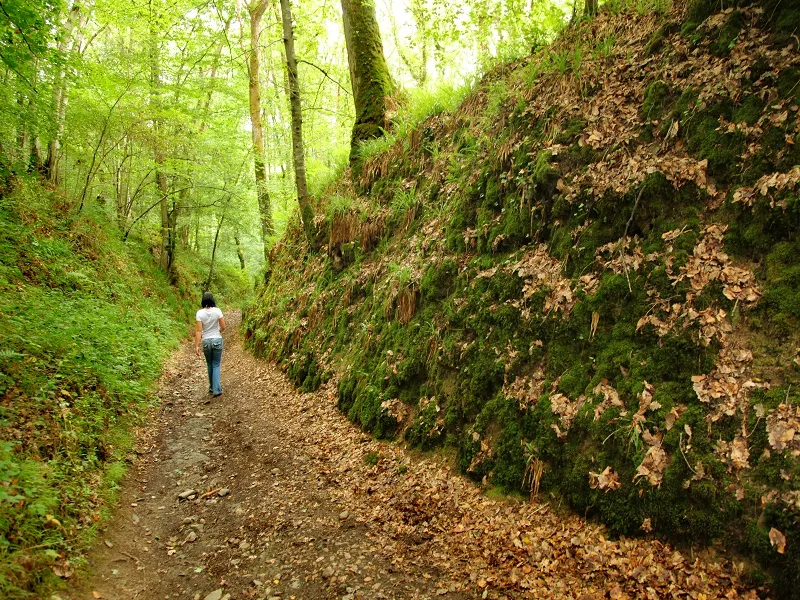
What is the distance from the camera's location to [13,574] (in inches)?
122

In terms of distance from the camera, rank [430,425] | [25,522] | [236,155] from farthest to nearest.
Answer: [236,155]
[430,425]
[25,522]

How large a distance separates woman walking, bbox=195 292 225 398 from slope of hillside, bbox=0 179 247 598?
4.04ft

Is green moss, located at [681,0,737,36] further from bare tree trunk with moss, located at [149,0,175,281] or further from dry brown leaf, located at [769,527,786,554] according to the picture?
bare tree trunk with moss, located at [149,0,175,281]

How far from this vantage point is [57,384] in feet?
17.8

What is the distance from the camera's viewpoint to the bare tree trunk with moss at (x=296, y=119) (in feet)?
36.4

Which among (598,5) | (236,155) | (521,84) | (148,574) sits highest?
(236,155)

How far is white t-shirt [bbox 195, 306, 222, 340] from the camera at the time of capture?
9.30 m

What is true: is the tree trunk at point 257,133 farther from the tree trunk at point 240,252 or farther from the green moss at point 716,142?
the green moss at point 716,142

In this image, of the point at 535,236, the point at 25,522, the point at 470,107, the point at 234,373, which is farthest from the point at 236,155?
the point at 25,522

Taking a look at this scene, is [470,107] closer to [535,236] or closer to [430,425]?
[535,236]

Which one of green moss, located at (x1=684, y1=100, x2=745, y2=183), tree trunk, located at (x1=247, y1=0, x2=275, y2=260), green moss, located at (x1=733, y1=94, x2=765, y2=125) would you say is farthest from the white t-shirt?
tree trunk, located at (x1=247, y1=0, x2=275, y2=260)

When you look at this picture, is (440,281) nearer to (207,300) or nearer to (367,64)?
(207,300)

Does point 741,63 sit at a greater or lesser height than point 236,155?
lesser

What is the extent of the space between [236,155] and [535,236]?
16006 mm
